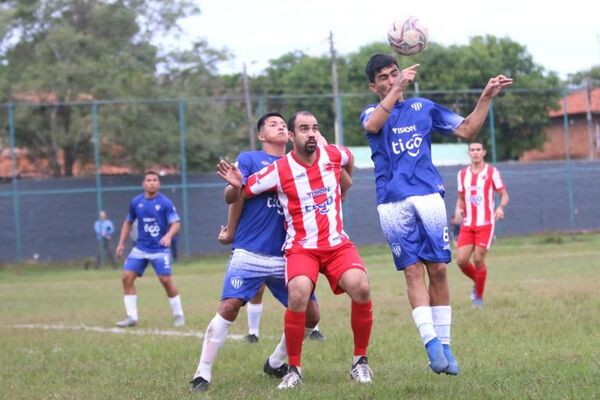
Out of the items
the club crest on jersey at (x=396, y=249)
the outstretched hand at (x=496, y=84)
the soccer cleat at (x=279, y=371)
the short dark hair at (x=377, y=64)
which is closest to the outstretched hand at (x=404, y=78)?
the short dark hair at (x=377, y=64)

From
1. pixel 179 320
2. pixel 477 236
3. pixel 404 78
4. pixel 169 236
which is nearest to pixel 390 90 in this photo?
pixel 404 78

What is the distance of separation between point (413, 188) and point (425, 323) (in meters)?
0.95

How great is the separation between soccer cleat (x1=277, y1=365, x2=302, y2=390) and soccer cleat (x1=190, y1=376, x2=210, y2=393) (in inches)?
22.3

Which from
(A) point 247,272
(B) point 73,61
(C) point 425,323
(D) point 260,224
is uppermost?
(B) point 73,61

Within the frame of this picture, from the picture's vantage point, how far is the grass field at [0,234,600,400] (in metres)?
6.95

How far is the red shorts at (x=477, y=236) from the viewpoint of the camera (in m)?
14.3

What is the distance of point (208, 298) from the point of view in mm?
18609

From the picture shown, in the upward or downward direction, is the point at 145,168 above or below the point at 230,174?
above

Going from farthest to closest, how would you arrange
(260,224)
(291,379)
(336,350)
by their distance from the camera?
(336,350) < (260,224) < (291,379)

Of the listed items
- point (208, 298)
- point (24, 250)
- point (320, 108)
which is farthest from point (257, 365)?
point (320, 108)

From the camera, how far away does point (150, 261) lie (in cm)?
1426

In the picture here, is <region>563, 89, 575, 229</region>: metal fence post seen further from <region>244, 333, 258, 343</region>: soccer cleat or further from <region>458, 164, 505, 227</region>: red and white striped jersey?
<region>244, 333, 258, 343</region>: soccer cleat

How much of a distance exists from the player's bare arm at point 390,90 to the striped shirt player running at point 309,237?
45 centimetres

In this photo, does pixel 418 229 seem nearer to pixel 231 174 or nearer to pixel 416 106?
pixel 416 106
